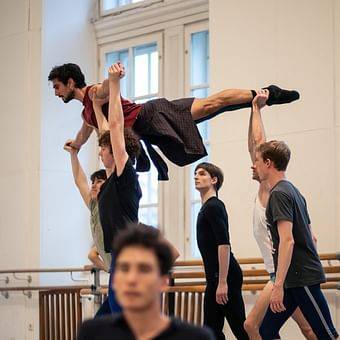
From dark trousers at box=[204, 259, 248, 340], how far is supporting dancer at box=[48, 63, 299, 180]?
34.6 inches

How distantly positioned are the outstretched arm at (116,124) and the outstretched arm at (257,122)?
892 mm

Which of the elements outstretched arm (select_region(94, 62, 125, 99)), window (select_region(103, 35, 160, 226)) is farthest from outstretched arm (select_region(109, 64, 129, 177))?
window (select_region(103, 35, 160, 226))

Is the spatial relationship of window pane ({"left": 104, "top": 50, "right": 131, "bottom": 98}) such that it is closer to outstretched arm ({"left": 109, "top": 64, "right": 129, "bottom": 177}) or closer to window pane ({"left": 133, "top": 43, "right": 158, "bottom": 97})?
window pane ({"left": 133, "top": 43, "right": 158, "bottom": 97})

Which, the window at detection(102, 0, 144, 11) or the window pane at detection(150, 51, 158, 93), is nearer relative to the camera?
the window pane at detection(150, 51, 158, 93)

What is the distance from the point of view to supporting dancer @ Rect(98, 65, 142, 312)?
393 centimetres

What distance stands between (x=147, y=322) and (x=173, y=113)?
274 cm

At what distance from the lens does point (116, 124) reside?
400 cm

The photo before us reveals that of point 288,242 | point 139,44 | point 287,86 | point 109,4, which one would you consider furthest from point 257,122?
point 109,4

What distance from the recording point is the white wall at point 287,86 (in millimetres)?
6031

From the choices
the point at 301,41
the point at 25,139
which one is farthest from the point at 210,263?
the point at 25,139

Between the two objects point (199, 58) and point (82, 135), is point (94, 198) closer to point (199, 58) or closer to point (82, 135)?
point (82, 135)

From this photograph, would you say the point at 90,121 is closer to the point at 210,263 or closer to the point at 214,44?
the point at 210,263

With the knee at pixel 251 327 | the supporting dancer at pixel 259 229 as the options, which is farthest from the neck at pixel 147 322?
the knee at pixel 251 327

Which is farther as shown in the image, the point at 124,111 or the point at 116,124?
the point at 124,111
